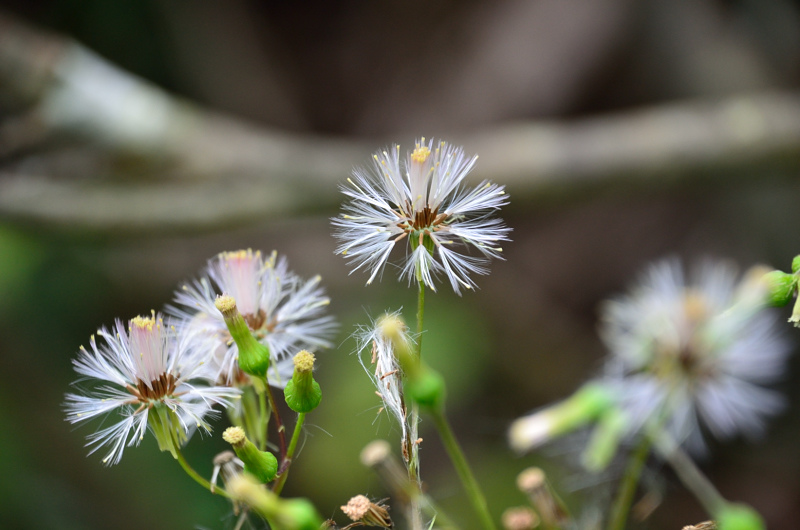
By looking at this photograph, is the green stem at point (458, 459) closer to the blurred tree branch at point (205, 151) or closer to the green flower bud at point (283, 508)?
the green flower bud at point (283, 508)

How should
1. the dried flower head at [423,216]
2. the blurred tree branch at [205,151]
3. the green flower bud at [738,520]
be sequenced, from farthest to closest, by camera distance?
the blurred tree branch at [205,151] < the dried flower head at [423,216] < the green flower bud at [738,520]

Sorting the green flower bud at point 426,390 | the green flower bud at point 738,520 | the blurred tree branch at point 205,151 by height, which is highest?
the blurred tree branch at point 205,151

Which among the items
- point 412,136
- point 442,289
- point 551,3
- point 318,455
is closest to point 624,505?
point 318,455

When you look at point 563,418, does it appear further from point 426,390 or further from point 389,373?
point 389,373

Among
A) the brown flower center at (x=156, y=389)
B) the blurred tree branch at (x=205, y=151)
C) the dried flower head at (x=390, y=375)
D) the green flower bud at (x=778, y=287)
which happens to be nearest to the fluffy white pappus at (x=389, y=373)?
the dried flower head at (x=390, y=375)

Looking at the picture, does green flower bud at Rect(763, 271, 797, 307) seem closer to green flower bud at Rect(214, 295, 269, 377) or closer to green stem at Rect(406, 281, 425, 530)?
green stem at Rect(406, 281, 425, 530)

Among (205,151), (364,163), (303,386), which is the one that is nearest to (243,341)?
(303,386)
